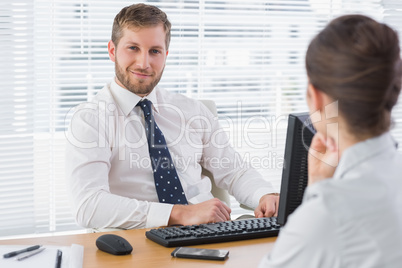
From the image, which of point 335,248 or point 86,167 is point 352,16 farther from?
point 86,167

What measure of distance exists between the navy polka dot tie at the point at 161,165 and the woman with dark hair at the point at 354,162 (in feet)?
3.58

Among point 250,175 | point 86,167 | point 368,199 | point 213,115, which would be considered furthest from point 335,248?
point 213,115

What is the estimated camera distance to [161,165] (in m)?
2.04

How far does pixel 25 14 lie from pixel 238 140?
1561 millimetres

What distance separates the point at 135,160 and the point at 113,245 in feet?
2.33

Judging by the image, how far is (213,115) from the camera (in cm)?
236

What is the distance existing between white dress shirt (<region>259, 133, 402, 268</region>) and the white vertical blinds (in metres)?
2.31

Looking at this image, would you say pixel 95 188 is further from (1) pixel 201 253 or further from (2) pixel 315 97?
(2) pixel 315 97

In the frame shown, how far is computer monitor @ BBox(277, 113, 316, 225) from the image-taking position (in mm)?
1260

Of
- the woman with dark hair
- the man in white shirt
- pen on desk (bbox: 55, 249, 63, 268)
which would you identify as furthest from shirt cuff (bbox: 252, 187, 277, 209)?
the woman with dark hair

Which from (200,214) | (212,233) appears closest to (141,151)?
(200,214)

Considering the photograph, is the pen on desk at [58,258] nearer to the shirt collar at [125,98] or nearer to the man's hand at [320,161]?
the man's hand at [320,161]

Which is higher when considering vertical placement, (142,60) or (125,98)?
(142,60)

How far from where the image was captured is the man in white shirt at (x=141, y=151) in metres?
1.76
